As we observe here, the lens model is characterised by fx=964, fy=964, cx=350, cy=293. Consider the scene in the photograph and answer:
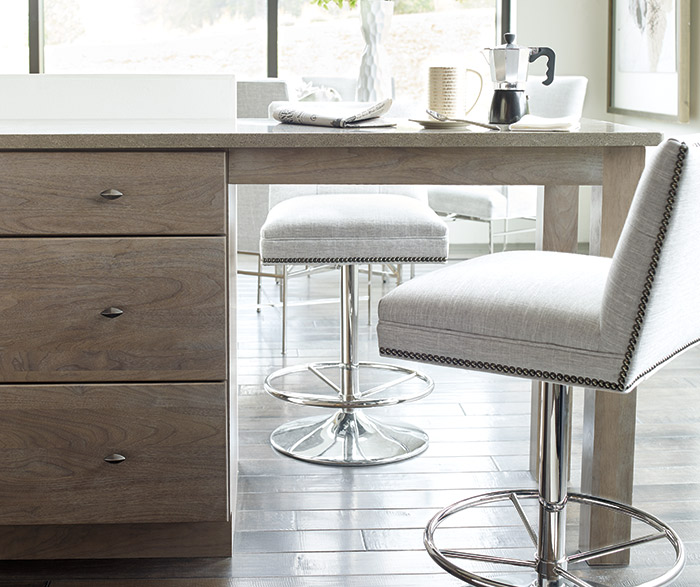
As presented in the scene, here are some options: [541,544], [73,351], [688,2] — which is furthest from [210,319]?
[688,2]

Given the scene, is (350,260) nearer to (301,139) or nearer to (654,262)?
(301,139)

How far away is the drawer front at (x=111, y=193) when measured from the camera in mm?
1730

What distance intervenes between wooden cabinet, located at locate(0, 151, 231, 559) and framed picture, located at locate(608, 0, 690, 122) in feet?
9.86

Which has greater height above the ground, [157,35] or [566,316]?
[157,35]

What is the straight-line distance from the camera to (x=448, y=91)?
206 cm

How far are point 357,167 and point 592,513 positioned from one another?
82 centimetres

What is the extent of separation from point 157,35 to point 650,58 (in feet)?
9.50

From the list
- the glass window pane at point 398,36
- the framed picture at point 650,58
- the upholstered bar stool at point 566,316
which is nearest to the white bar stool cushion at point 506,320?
the upholstered bar stool at point 566,316

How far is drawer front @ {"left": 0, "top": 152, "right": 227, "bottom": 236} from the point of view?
1730 millimetres

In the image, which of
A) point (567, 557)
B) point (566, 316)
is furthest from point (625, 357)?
point (567, 557)

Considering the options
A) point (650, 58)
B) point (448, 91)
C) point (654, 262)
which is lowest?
point (654, 262)

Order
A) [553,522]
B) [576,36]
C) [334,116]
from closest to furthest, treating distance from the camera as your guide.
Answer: [553,522]
[334,116]
[576,36]

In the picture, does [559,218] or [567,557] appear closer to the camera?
[567,557]

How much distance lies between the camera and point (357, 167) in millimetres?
1784
